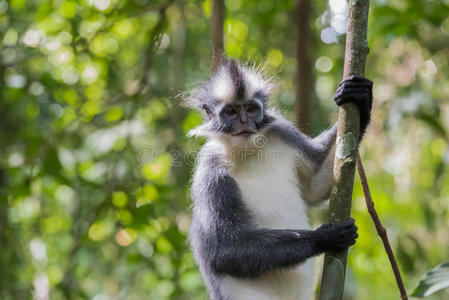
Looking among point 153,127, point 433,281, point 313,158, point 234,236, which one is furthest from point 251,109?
point 153,127

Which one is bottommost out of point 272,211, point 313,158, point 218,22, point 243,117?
point 272,211

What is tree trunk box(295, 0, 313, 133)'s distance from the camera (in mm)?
7016

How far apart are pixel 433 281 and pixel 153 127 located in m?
5.54

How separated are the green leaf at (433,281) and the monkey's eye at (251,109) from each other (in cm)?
202

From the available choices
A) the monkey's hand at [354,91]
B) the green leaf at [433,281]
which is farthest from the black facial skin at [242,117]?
the green leaf at [433,281]

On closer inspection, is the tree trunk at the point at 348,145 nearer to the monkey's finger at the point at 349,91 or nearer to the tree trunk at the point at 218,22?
the monkey's finger at the point at 349,91

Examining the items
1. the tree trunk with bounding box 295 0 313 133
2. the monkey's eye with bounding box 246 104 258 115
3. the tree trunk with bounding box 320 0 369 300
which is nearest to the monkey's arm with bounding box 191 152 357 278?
the tree trunk with bounding box 320 0 369 300

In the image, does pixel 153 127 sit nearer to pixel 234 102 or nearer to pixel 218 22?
pixel 218 22

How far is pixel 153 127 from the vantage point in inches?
324

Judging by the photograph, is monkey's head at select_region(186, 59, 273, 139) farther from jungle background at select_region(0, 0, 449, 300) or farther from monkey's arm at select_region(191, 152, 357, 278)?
jungle background at select_region(0, 0, 449, 300)

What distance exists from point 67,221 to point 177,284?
393 centimetres

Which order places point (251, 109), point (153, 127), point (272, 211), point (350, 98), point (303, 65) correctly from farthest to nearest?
point (153, 127) → point (303, 65) → point (251, 109) → point (272, 211) → point (350, 98)

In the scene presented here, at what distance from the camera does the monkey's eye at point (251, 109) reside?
4.63 m

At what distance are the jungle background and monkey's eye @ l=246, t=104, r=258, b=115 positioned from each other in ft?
3.52
